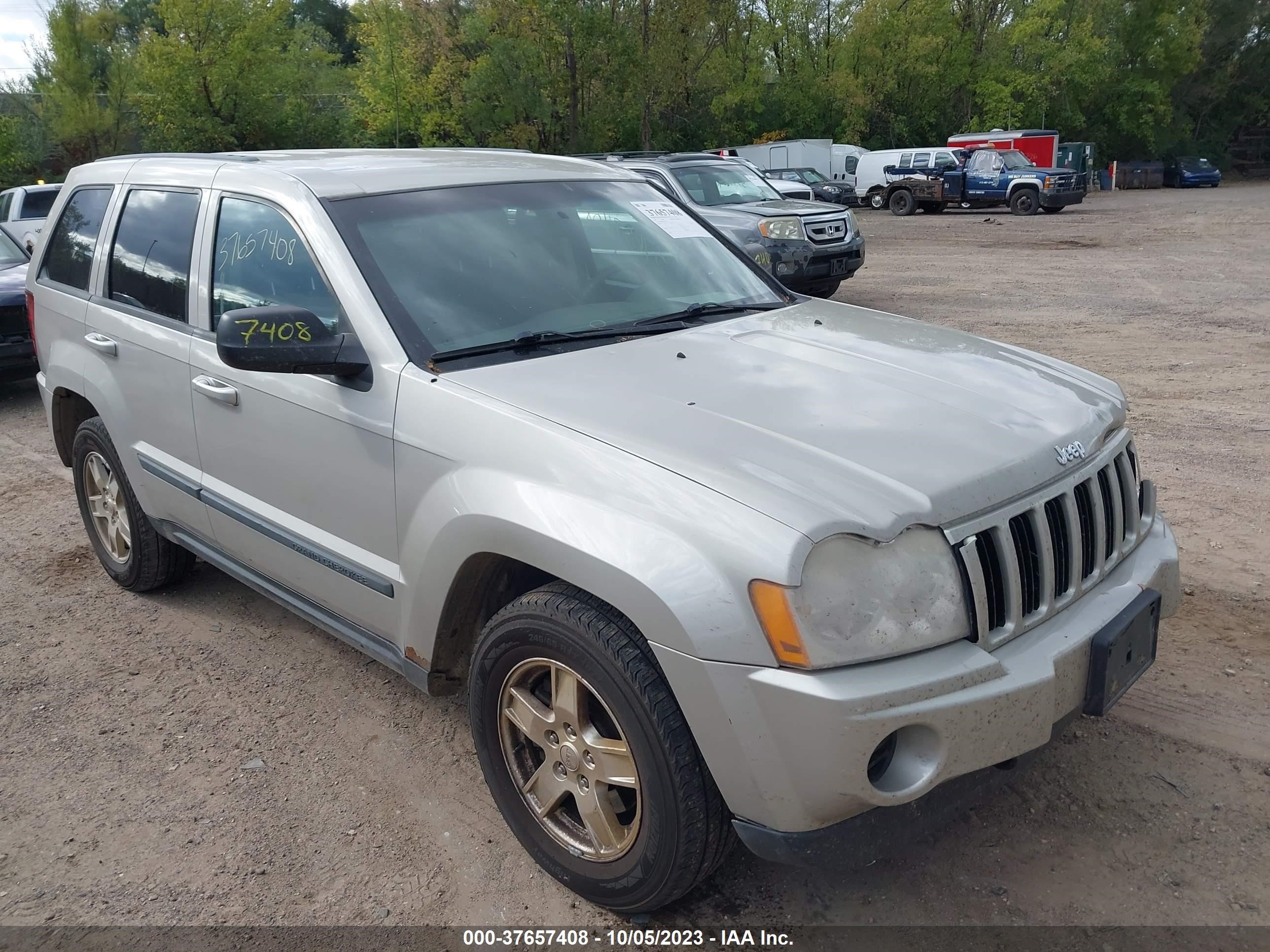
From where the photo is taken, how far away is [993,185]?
95.5ft

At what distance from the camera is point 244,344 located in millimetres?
2834

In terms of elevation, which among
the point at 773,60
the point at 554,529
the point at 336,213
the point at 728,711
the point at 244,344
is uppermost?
the point at 773,60

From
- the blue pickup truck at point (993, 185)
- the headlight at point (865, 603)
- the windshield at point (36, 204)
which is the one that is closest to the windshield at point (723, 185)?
the windshield at point (36, 204)

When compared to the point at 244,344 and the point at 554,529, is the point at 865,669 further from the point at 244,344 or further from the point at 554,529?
the point at 244,344

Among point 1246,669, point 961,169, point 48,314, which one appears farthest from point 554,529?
point 961,169

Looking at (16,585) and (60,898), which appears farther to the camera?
(16,585)

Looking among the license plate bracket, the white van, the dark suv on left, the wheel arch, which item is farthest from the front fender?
the white van

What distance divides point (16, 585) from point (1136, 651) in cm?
487

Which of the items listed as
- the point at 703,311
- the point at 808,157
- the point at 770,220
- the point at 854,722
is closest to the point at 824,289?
the point at 770,220

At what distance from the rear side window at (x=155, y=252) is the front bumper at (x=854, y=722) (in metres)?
2.58

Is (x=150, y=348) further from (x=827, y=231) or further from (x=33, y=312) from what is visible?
(x=827, y=231)

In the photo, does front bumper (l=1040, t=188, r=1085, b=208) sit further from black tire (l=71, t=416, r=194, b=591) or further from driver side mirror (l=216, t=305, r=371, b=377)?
driver side mirror (l=216, t=305, r=371, b=377)

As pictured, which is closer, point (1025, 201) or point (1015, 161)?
point (1025, 201)

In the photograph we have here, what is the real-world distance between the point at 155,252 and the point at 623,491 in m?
2.62
